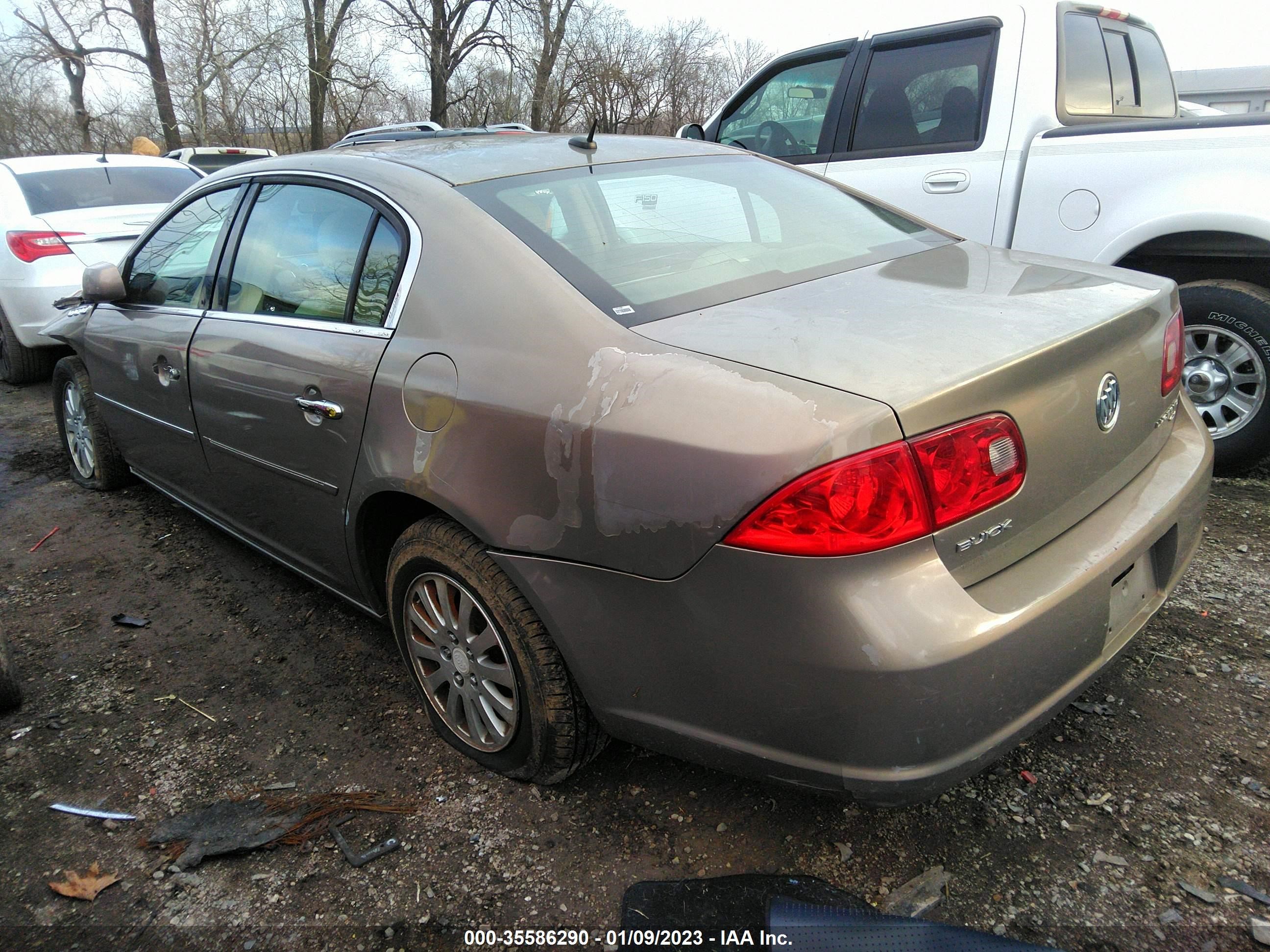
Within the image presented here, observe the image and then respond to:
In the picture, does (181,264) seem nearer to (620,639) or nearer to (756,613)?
(620,639)

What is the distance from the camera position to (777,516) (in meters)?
1.56

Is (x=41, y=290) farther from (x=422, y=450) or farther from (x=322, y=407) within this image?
(x=422, y=450)

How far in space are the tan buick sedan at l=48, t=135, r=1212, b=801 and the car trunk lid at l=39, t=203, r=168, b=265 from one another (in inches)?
165

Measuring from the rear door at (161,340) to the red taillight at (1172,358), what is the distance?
116 inches

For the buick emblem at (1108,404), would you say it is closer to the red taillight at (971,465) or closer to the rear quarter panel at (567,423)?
the red taillight at (971,465)

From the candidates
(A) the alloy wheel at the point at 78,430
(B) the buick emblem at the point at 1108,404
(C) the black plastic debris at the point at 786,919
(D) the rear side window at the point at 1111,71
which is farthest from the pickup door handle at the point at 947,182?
(A) the alloy wheel at the point at 78,430

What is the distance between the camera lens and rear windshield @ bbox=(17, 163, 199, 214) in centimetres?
648

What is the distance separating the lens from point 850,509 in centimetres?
154

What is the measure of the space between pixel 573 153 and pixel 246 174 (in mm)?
1252

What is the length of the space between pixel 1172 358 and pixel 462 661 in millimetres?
1987

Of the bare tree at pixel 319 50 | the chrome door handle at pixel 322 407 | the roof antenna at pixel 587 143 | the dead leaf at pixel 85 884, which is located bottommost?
the dead leaf at pixel 85 884

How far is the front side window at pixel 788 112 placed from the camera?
491 centimetres

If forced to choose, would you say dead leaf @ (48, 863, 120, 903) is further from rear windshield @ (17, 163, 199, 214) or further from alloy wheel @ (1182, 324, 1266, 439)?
rear windshield @ (17, 163, 199, 214)

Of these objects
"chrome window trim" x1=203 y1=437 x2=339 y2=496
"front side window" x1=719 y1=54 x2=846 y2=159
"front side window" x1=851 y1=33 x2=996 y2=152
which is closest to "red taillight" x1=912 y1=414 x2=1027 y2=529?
"chrome window trim" x1=203 y1=437 x2=339 y2=496
